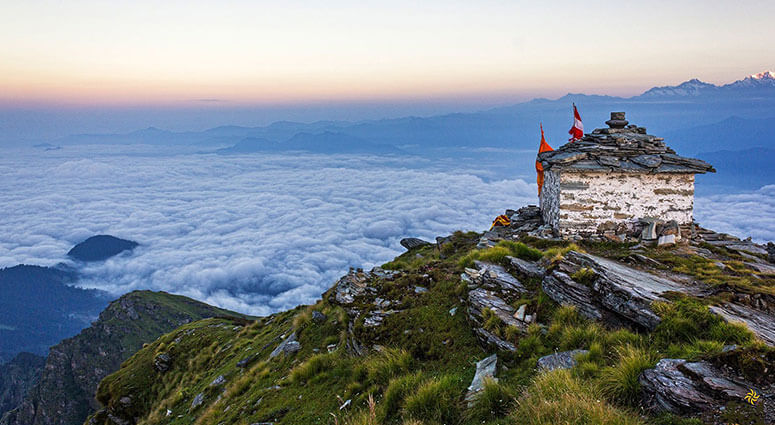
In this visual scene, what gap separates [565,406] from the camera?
200 inches

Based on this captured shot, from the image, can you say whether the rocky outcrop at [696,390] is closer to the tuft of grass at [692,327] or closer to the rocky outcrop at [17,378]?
the tuft of grass at [692,327]

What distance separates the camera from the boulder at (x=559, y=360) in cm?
706

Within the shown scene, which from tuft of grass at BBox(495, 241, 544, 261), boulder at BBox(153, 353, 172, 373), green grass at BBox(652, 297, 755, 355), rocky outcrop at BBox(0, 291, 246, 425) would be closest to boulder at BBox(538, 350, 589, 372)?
green grass at BBox(652, 297, 755, 355)

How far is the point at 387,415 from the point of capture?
7.22 metres

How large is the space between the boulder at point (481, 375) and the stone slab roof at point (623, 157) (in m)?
12.8

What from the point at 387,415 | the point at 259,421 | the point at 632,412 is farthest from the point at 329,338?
the point at 632,412

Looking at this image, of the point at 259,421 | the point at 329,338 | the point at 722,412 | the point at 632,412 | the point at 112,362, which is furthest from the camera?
the point at 112,362

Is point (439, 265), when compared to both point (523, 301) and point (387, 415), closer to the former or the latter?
point (523, 301)

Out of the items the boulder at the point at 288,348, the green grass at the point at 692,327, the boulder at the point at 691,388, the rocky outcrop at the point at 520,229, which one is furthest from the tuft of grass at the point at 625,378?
the rocky outcrop at the point at 520,229

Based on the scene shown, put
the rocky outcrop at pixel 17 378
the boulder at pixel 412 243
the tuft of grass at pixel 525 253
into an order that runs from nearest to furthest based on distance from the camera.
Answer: the tuft of grass at pixel 525 253 → the boulder at pixel 412 243 → the rocky outcrop at pixel 17 378

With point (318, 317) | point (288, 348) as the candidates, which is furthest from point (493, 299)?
point (288, 348)

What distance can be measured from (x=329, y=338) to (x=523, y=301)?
650 centimetres

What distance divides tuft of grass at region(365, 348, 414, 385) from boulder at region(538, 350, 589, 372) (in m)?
2.93

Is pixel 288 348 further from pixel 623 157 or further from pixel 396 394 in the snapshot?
pixel 623 157
